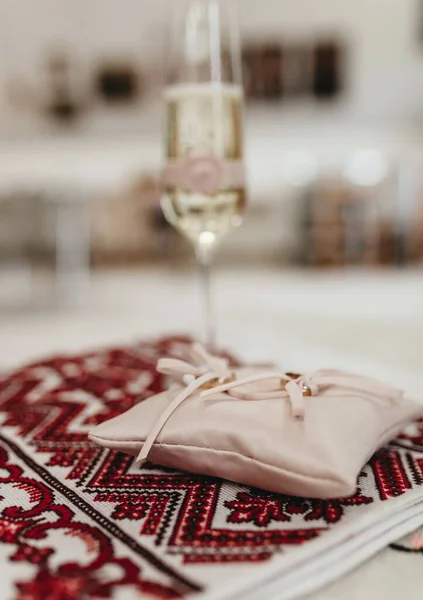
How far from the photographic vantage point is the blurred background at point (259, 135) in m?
5.27

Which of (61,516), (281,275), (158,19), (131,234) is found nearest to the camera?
(61,516)

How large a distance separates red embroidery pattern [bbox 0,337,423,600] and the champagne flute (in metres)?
0.36

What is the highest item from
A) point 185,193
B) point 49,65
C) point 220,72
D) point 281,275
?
point 49,65

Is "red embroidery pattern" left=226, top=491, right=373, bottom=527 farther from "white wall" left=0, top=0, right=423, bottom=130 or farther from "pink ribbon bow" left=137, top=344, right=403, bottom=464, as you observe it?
"white wall" left=0, top=0, right=423, bottom=130

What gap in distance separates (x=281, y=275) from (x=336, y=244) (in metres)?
0.60

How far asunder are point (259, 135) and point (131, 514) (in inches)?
209

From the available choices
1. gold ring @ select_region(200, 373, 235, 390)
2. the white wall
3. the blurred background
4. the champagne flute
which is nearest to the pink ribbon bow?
gold ring @ select_region(200, 373, 235, 390)

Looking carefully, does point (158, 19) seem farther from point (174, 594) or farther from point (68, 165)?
point (174, 594)

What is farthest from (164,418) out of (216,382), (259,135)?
(259,135)

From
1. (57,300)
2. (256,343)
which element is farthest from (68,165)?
(256,343)

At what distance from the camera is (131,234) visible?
6062 millimetres

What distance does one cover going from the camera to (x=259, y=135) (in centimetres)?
559

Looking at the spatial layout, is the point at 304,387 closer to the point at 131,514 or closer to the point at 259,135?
the point at 131,514

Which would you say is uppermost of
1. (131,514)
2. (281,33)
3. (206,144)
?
(281,33)
